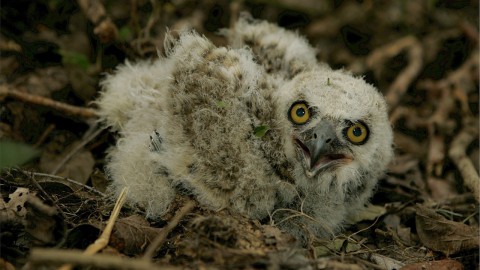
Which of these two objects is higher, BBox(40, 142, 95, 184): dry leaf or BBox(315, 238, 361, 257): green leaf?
BBox(40, 142, 95, 184): dry leaf

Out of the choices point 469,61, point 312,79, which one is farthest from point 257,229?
point 469,61

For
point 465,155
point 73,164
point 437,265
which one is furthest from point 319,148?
point 465,155

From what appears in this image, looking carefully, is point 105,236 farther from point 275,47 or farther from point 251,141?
point 275,47

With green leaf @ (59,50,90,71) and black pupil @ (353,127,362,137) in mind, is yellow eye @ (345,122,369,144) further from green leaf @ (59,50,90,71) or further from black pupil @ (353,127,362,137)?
green leaf @ (59,50,90,71)

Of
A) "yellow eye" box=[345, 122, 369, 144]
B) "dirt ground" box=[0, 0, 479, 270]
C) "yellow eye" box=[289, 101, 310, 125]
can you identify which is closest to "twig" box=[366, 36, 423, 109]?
"dirt ground" box=[0, 0, 479, 270]

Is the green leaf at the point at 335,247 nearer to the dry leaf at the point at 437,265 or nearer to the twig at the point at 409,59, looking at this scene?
the dry leaf at the point at 437,265

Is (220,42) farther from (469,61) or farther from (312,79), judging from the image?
(469,61)
